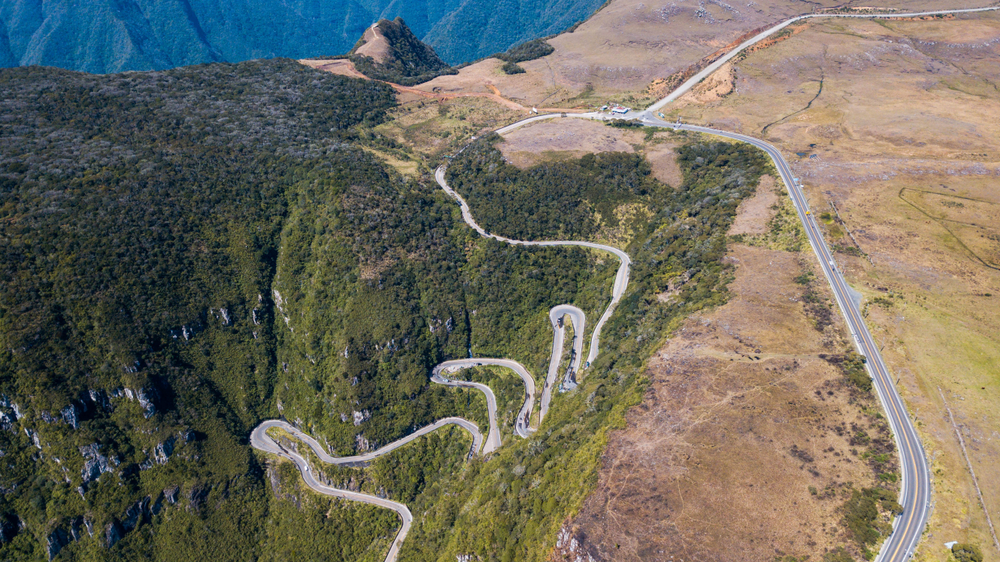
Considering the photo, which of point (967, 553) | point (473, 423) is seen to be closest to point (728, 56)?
point (473, 423)

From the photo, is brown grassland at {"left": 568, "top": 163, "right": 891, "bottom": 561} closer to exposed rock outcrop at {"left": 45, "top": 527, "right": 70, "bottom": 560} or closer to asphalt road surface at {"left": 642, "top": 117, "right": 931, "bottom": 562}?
asphalt road surface at {"left": 642, "top": 117, "right": 931, "bottom": 562}

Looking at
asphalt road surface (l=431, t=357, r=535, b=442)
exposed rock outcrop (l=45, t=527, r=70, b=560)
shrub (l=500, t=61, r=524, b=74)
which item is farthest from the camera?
shrub (l=500, t=61, r=524, b=74)

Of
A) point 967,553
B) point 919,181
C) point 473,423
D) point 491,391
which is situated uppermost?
point 919,181

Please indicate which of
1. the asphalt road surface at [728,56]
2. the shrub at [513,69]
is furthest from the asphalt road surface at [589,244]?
the shrub at [513,69]

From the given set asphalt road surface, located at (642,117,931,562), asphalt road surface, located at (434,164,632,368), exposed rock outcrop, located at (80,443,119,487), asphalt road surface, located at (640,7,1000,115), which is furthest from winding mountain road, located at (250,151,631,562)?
asphalt road surface, located at (640,7,1000,115)

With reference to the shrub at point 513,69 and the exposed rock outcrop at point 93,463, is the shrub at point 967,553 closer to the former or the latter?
the exposed rock outcrop at point 93,463

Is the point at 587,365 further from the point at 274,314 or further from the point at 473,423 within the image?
the point at 274,314
